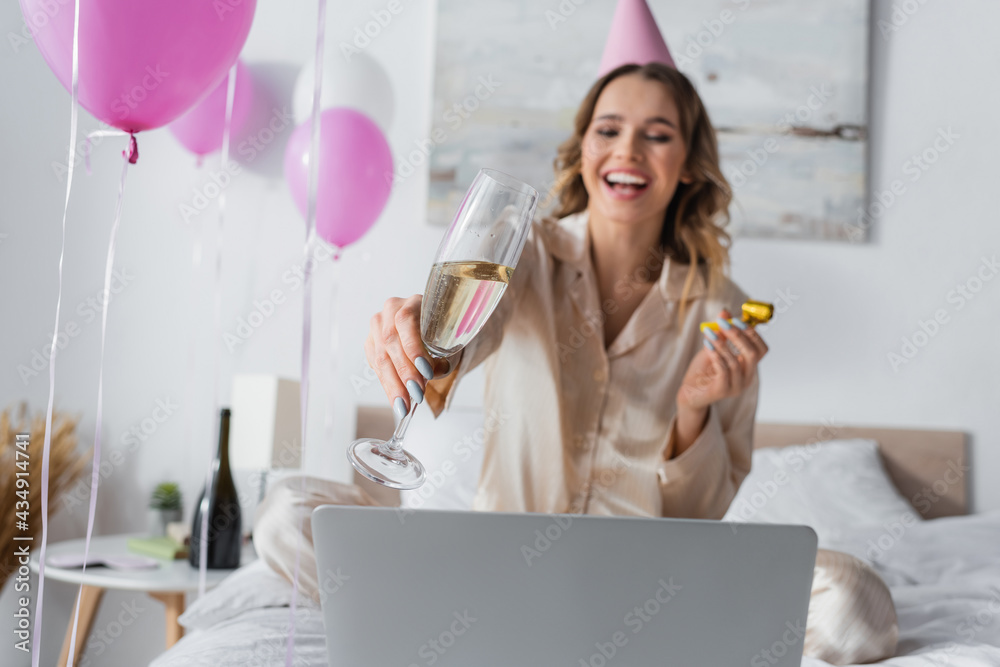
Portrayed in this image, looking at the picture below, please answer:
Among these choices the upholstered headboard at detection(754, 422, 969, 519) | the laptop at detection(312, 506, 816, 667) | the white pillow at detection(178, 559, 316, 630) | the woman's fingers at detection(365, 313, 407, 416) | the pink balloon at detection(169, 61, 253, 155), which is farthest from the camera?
the upholstered headboard at detection(754, 422, 969, 519)

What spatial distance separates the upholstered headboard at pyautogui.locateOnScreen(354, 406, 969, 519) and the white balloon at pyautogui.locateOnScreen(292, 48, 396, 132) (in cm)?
84

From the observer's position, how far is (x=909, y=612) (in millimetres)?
1295

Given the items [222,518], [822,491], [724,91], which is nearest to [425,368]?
[222,518]

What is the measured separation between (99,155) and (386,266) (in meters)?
0.90

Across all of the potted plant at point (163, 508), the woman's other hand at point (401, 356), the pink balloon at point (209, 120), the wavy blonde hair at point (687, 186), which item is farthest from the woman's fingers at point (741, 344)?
the potted plant at point (163, 508)

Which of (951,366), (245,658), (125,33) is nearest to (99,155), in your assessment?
(125,33)

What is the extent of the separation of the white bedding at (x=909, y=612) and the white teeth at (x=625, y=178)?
0.81m

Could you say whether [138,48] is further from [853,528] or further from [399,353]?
[853,528]

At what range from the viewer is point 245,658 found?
100cm

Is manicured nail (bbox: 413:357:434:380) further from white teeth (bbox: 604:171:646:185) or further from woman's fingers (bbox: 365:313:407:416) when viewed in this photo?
white teeth (bbox: 604:171:646:185)

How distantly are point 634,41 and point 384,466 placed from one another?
1.33 metres

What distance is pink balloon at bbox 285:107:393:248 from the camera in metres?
2.02

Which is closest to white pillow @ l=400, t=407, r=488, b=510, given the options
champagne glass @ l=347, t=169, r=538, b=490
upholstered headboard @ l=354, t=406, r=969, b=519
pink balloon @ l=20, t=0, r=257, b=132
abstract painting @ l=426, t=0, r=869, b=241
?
upholstered headboard @ l=354, t=406, r=969, b=519

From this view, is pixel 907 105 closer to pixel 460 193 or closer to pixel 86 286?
pixel 460 193
